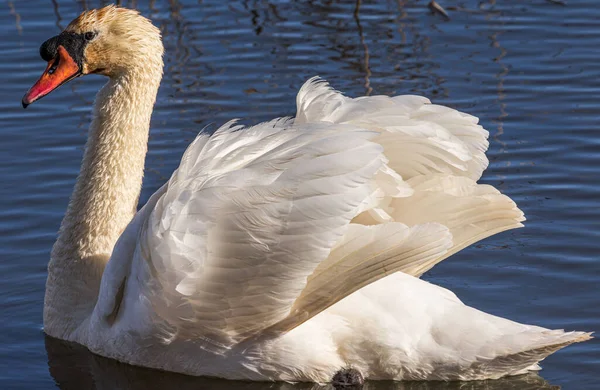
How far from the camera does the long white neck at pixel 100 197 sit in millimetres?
6887

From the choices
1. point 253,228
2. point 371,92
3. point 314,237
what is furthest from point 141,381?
point 371,92

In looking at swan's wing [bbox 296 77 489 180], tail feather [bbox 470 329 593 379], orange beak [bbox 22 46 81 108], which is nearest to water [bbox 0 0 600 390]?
tail feather [bbox 470 329 593 379]

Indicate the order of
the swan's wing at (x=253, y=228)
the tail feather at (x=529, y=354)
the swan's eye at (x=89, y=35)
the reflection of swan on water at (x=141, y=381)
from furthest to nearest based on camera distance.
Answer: the swan's eye at (x=89, y=35), the reflection of swan on water at (x=141, y=381), the tail feather at (x=529, y=354), the swan's wing at (x=253, y=228)

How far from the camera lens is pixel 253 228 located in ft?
18.9

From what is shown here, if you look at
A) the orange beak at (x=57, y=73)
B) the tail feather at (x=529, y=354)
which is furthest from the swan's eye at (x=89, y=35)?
the tail feather at (x=529, y=354)

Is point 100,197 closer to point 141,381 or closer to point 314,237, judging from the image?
point 141,381

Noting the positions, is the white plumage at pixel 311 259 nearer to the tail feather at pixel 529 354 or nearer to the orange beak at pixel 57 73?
the tail feather at pixel 529 354

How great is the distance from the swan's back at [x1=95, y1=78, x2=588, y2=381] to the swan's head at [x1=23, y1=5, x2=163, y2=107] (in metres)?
0.88

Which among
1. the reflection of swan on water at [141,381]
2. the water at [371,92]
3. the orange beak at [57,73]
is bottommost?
the reflection of swan on water at [141,381]

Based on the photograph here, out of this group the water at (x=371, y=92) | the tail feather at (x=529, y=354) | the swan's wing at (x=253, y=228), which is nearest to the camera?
the swan's wing at (x=253, y=228)

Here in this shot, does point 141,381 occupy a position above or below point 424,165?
below

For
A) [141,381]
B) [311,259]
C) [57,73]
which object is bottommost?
[141,381]

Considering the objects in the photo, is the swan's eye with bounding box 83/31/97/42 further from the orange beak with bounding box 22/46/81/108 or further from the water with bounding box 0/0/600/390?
the water with bounding box 0/0/600/390

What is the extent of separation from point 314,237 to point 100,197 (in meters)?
1.68
